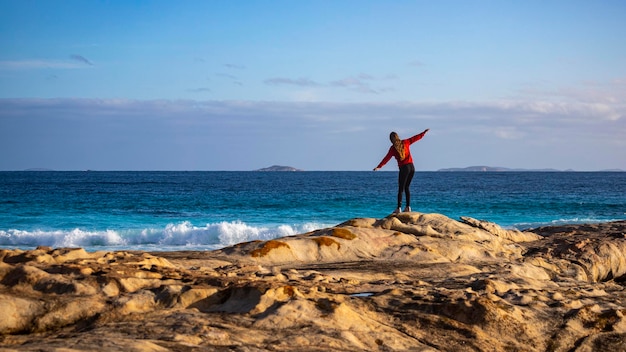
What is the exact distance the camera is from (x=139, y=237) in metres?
26.2

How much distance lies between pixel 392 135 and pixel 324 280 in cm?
648

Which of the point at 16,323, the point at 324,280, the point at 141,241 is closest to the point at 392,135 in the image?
the point at 324,280

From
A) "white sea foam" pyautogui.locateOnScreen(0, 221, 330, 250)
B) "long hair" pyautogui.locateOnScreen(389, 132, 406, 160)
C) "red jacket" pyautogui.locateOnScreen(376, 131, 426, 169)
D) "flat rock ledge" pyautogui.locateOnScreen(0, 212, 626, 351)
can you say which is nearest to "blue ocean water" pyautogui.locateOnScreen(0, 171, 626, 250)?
"white sea foam" pyautogui.locateOnScreen(0, 221, 330, 250)

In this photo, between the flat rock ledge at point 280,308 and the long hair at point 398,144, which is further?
the long hair at point 398,144

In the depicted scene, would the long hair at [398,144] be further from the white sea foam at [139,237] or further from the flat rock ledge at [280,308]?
the white sea foam at [139,237]

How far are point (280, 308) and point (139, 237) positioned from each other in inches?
845

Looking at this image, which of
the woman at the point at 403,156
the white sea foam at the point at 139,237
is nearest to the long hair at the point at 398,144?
the woman at the point at 403,156

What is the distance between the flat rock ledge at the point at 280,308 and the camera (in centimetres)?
530

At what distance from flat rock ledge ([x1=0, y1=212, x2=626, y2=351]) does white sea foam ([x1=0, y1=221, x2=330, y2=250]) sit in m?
15.7

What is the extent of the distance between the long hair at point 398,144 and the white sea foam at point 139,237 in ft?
38.5

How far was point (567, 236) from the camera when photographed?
1542 cm

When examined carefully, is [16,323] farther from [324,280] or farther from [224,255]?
[224,255]

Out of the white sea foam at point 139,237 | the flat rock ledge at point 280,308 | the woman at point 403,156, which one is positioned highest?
the woman at point 403,156

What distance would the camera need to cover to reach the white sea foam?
81.2 ft
